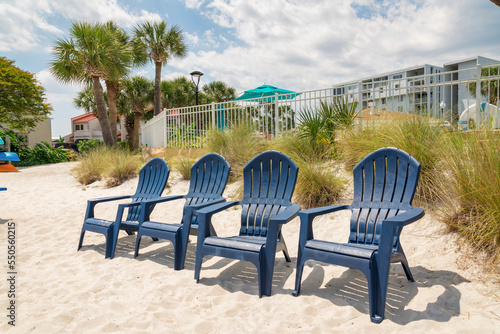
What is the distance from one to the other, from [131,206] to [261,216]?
1731 mm

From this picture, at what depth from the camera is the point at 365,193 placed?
3258 millimetres

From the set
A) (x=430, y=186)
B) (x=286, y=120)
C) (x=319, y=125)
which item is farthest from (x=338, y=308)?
(x=286, y=120)

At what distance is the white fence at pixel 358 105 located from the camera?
584 cm

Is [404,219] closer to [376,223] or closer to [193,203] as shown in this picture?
[376,223]

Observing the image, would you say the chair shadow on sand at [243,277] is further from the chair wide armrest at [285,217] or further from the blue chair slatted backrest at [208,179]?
the blue chair slatted backrest at [208,179]

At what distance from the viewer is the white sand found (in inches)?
92.0

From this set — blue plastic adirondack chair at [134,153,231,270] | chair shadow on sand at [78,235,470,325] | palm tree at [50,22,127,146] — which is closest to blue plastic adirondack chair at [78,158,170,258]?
blue plastic adirondack chair at [134,153,231,270]

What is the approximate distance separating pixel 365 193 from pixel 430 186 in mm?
1312

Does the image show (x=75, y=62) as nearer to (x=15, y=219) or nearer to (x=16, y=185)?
(x=16, y=185)

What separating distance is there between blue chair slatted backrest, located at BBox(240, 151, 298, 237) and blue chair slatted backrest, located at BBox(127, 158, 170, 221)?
1.36m

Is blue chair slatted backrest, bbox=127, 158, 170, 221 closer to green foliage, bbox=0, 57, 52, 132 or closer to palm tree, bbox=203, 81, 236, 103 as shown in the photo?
green foliage, bbox=0, 57, 52, 132

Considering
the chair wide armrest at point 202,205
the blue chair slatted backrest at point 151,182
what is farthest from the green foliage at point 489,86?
the blue chair slatted backrest at point 151,182

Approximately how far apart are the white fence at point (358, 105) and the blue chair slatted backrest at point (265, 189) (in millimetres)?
2578

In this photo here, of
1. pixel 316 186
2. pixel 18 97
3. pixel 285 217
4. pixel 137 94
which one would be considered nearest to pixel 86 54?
pixel 18 97
